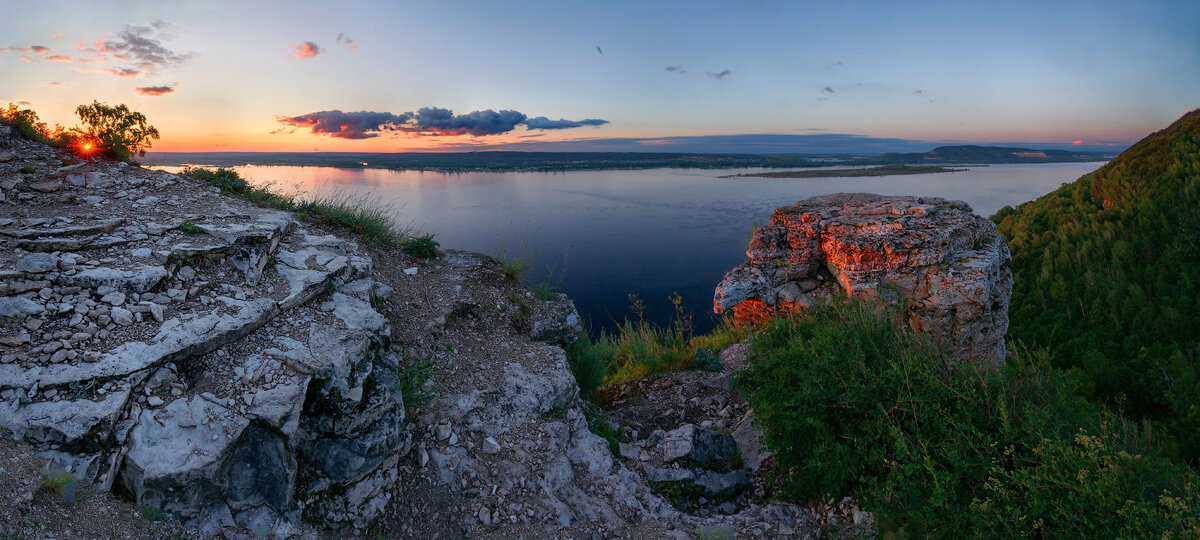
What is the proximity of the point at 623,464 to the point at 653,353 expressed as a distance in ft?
12.0

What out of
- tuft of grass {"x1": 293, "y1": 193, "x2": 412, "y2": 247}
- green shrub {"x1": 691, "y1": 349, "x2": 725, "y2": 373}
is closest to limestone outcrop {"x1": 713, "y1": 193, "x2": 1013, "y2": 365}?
green shrub {"x1": 691, "y1": 349, "x2": 725, "y2": 373}

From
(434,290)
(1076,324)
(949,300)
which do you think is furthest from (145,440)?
(1076,324)

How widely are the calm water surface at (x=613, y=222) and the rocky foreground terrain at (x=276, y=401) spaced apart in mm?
2623

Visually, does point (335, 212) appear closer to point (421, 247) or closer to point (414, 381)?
point (421, 247)

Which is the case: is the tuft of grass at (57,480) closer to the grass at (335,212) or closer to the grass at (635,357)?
the grass at (335,212)

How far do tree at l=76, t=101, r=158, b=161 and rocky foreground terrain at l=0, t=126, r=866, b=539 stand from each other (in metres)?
0.60

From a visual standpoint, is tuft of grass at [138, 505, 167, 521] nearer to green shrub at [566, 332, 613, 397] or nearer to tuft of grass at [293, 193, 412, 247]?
green shrub at [566, 332, 613, 397]

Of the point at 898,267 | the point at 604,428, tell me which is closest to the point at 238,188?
the point at 604,428

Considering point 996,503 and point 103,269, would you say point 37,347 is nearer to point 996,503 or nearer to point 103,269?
point 103,269

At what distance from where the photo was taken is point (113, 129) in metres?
7.21

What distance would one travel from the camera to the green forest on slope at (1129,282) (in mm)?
13234

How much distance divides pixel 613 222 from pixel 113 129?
3109 cm

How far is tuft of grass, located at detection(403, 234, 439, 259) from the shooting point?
7.37 metres

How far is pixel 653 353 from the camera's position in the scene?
8.91 m
